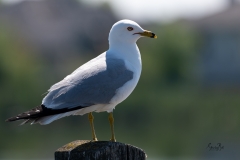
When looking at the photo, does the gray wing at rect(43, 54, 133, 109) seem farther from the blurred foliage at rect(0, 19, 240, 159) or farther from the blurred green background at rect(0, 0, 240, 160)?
the blurred foliage at rect(0, 19, 240, 159)

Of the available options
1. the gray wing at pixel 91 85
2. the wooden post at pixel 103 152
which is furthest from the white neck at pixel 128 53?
the wooden post at pixel 103 152

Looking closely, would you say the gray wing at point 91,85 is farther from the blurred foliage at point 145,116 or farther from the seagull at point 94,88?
the blurred foliage at point 145,116

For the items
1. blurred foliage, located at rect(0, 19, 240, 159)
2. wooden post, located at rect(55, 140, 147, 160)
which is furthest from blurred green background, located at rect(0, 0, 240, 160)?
wooden post, located at rect(55, 140, 147, 160)

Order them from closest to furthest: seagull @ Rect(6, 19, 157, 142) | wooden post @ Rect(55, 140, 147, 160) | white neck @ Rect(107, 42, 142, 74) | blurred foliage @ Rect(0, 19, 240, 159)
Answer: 1. wooden post @ Rect(55, 140, 147, 160)
2. seagull @ Rect(6, 19, 157, 142)
3. white neck @ Rect(107, 42, 142, 74)
4. blurred foliage @ Rect(0, 19, 240, 159)

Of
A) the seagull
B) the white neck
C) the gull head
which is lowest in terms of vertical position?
the seagull

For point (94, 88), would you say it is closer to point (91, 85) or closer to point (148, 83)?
point (91, 85)

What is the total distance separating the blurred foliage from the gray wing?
376 inches

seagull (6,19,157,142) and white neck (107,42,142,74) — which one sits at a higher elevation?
white neck (107,42,142,74)

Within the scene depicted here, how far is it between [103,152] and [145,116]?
16.8m

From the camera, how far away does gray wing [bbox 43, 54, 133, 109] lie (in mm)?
6465

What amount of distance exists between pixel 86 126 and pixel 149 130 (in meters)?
1.83

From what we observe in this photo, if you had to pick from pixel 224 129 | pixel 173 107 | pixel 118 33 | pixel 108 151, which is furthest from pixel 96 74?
pixel 173 107

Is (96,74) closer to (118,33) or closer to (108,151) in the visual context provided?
(118,33)

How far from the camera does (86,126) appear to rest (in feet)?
66.1
